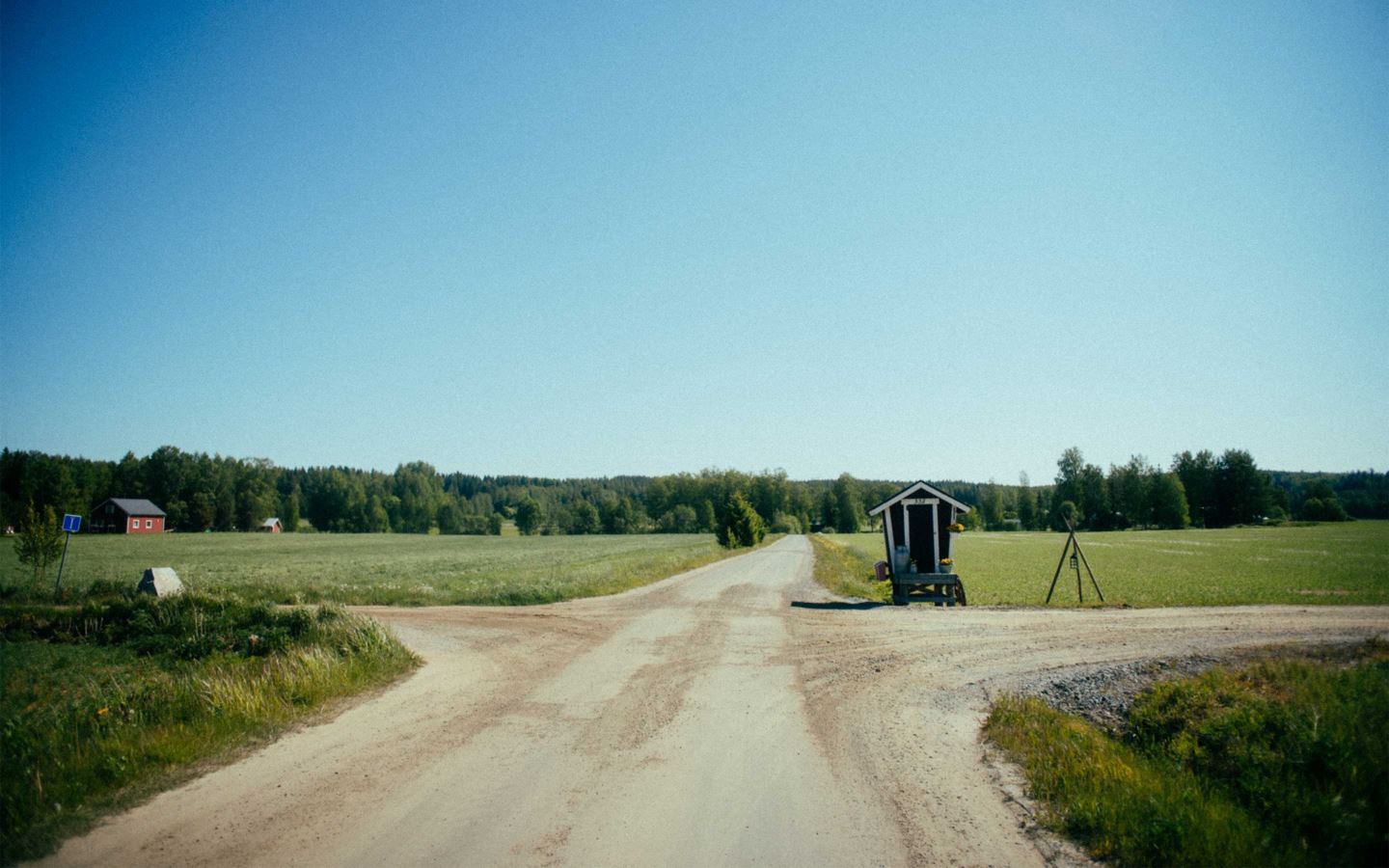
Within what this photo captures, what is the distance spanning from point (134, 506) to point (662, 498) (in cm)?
9158

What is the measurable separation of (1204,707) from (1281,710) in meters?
1.08

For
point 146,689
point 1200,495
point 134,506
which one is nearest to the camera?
point 146,689

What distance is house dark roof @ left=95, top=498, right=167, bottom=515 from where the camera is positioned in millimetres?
90281

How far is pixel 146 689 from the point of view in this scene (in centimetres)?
962

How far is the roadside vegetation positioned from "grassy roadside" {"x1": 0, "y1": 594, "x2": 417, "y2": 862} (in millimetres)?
9787

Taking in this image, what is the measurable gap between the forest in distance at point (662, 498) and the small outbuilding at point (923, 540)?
43.2m

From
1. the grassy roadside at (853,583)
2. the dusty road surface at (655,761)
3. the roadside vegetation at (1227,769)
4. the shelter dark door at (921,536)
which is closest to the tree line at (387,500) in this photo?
the grassy roadside at (853,583)

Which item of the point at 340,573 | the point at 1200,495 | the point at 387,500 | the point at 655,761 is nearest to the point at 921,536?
the point at 655,761

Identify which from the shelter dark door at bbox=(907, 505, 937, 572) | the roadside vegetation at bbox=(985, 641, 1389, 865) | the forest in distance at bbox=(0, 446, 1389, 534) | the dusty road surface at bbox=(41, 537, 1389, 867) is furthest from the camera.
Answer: the forest in distance at bbox=(0, 446, 1389, 534)

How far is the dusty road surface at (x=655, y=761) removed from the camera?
18.5 feet

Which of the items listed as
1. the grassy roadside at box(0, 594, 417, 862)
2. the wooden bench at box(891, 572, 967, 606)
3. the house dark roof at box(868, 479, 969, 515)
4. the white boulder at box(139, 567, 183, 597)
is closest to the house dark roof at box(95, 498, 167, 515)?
the white boulder at box(139, 567, 183, 597)

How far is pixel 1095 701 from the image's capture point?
32.1ft

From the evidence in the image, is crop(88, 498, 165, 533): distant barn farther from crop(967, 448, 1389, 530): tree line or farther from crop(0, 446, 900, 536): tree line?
crop(967, 448, 1389, 530): tree line

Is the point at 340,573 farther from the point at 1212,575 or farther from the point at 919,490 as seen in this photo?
the point at 1212,575
